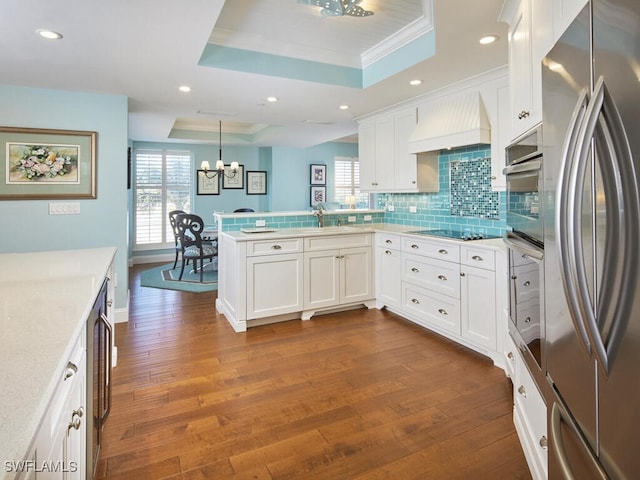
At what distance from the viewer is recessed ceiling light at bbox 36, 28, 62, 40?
96.3 inches

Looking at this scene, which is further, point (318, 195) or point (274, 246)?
point (318, 195)

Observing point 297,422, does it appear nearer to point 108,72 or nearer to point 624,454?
point 624,454

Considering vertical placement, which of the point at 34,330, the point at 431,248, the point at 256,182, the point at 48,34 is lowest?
the point at 34,330

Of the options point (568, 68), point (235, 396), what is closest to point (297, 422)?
point (235, 396)

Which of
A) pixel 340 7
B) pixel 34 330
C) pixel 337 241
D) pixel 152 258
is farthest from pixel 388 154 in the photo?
pixel 152 258

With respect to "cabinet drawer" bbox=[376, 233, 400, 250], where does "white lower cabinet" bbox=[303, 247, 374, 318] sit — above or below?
below

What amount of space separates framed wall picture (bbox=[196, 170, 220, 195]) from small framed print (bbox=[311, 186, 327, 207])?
209 centimetres

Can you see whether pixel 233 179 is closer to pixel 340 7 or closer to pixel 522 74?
pixel 340 7

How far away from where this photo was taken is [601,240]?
0.77 metres

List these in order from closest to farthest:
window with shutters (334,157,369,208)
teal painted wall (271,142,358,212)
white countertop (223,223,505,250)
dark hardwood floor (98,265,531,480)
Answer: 1. dark hardwood floor (98,265,531,480)
2. white countertop (223,223,505,250)
3. teal painted wall (271,142,358,212)
4. window with shutters (334,157,369,208)

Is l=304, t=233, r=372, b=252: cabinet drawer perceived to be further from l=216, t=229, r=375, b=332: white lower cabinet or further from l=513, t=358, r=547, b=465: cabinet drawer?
l=513, t=358, r=547, b=465: cabinet drawer

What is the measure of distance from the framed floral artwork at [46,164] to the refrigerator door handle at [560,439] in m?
4.14

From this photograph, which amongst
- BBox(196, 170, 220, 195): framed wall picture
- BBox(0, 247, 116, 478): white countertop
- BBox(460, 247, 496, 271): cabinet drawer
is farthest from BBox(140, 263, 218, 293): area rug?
BBox(460, 247, 496, 271): cabinet drawer

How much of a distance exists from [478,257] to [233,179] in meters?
6.33
